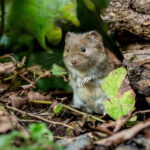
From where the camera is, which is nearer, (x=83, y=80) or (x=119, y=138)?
(x=119, y=138)

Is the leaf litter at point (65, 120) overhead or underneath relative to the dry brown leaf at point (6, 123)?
underneath

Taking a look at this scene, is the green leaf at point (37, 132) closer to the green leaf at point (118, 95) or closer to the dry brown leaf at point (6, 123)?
the dry brown leaf at point (6, 123)

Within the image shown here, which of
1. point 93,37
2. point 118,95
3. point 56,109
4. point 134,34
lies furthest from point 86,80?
point 118,95

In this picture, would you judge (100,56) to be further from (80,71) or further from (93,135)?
(93,135)

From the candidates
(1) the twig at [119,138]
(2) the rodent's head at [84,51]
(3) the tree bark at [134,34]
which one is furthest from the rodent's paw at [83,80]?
(1) the twig at [119,138]

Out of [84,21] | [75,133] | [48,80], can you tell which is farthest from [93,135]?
[84,21]

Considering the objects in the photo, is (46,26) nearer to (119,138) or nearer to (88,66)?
(88,66)
